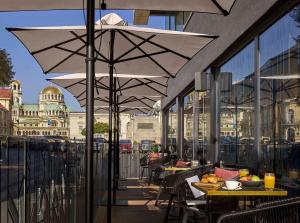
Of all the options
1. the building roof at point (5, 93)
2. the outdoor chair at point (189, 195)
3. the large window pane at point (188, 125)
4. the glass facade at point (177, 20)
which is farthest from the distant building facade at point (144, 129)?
the building roof at point (5, 93)

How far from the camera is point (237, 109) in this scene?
7930 millimetres

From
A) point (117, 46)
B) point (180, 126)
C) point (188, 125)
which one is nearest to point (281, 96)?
point (117, 46)

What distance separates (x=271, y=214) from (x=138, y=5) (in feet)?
8.49

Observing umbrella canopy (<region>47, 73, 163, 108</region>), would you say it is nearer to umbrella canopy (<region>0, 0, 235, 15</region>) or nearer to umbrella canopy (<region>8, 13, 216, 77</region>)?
umbrella canopy (<region>8, 13, 216, 77</region>)

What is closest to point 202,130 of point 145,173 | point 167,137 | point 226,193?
point 226,193

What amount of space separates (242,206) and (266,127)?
1.04m

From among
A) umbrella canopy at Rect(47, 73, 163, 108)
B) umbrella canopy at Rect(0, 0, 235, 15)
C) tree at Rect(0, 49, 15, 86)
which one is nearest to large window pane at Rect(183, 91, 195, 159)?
umbrella canopy at Rect(47, 73, 163, 108)

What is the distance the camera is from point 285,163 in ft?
18.2

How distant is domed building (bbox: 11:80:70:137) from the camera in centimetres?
11788

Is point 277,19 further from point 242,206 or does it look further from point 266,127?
point 242,206

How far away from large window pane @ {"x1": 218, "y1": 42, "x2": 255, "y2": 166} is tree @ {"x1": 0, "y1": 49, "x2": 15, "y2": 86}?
997 inches

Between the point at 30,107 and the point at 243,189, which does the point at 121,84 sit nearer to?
the point at 243,189

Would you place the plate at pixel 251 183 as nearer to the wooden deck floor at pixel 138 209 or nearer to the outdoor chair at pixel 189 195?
the outdoor chair at pixel 189 195

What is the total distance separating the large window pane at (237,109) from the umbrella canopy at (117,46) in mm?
853
